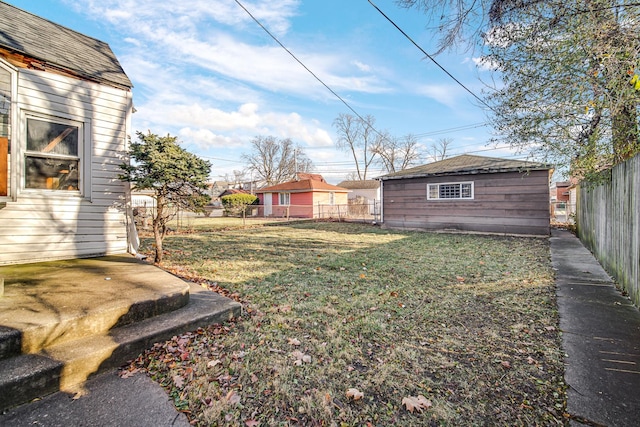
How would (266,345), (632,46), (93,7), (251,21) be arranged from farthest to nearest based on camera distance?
(251,21) → (93,7) → (632,46) → (266,345)

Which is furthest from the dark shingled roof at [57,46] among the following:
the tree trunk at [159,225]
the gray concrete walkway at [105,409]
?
the gray concrete walkway at [105,409]

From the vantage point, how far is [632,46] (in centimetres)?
275

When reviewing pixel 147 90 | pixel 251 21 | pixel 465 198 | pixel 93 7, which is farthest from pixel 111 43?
pixel 465 198

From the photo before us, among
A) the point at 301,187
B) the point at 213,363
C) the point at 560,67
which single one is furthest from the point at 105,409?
the point at 301,187

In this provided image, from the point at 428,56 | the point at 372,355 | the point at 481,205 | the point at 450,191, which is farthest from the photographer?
the point at 450,191

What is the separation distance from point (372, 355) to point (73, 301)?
2673 mm

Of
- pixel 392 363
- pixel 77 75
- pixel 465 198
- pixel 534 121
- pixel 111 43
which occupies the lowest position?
pixel 392 363

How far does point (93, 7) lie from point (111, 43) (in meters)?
0.83

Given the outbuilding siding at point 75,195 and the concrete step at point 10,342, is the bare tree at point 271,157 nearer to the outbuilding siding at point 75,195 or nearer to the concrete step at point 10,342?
the outbuilding siding at point 75,195

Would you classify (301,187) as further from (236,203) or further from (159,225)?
(159,225)

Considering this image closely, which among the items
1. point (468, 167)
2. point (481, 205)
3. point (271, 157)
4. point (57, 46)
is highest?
point (271, 157)

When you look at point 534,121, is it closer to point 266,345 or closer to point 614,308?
point 614,308

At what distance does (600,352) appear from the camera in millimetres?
2348

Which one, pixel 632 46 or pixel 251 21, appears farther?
pixel 251 21
